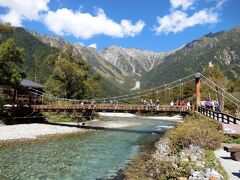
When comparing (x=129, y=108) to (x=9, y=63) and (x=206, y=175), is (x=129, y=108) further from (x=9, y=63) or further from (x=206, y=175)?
(x=206, y=175)

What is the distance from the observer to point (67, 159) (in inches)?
899

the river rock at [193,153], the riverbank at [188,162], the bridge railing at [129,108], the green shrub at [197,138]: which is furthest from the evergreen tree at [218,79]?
the river rock at [193,153]

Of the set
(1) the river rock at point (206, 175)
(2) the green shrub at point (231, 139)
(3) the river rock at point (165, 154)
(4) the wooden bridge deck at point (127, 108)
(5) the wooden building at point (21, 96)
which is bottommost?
(3) the river rock at point (165, 154)

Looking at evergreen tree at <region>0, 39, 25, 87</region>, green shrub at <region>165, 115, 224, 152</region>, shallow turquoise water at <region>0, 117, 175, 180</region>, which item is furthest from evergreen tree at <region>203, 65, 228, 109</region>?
green shrub at <region>165, 115, 224, 152</region>

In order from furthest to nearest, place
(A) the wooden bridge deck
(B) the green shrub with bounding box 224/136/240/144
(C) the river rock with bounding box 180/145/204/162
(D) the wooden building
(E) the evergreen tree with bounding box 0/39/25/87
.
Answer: (D) the wooden building → (E) the evergreen tree with bounding box 0/39/25/87 → (A) the wooden bridge deck → (B) the green shrub with bounding box 224/136/240/144 → (C) the river rock with bounding box 180/145/204/162

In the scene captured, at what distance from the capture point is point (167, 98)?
105875mm

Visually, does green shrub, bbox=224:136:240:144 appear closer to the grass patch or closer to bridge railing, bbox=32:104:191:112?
the grass patch

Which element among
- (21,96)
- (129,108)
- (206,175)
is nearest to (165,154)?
(206,175)

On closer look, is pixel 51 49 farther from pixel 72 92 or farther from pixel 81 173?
pixel 81 173

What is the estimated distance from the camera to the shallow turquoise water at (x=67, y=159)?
59.4 feet

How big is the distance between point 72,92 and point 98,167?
46.4m

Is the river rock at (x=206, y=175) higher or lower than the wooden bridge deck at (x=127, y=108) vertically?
lower

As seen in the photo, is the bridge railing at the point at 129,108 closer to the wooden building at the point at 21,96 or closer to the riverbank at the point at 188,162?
the wooden building at the point at 21,96

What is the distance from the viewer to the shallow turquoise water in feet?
59.4
